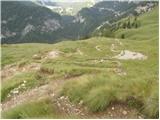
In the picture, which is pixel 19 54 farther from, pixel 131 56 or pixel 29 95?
pixel 29 95

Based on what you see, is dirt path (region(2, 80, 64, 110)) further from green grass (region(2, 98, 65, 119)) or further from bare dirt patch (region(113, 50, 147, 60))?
bare dirt patch (region(113, 50, 147, 60))

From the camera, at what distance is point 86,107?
18.2 meters

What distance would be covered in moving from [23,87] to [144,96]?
1120 centimetres

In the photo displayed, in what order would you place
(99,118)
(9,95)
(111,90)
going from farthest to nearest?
1. (9,95)
2. (111,90)
3. (99,118)

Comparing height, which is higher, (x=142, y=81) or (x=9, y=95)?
(x=142, y=81)

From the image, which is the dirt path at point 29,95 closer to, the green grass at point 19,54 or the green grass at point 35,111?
the green grass at point 35,111

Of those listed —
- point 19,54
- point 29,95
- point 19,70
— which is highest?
point 29,95

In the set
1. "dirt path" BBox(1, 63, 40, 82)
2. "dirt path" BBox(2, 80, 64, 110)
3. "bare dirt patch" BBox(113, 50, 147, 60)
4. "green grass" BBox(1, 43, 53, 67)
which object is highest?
"dirt path" BBox(2, 80, 64, 110)

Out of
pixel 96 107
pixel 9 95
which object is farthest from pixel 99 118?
pixel 9 95

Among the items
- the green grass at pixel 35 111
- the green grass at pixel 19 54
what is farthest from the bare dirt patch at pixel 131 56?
the green grass at pixel 35 111

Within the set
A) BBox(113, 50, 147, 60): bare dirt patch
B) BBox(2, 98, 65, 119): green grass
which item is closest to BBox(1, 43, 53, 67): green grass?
BBox(113, 50, 147, 60): bare dirt patch

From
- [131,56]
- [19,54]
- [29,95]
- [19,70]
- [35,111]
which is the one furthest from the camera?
[19,54]

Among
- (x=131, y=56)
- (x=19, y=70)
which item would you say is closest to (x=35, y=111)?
(x=19, y=70)

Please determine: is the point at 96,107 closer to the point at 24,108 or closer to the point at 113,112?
the point at 113,112
